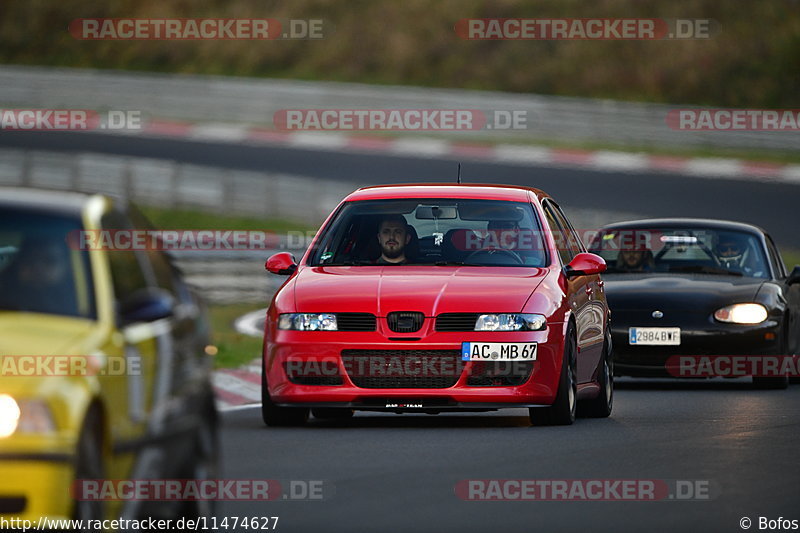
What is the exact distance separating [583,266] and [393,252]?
4.21 feet

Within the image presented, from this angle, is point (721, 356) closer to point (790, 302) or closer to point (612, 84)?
point (790, 302)

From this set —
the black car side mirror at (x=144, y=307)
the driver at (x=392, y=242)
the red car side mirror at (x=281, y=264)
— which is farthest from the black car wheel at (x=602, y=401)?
the black car side mirror at (x=144, y=307)

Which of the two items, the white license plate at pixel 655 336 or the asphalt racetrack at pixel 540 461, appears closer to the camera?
the asphalt racetrack at pixel 540 461

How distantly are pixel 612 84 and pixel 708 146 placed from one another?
35.7 feet

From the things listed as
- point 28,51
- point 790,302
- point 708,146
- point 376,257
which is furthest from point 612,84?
point 376,257

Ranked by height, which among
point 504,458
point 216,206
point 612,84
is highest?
point 612,84

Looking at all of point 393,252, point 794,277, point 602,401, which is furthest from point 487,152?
point 393,252

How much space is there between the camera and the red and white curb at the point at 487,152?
3781 cm

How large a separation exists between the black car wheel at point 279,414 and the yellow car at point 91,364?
4427 millimetres

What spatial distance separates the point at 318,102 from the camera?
4381 cm

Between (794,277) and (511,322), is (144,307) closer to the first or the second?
(511,322)

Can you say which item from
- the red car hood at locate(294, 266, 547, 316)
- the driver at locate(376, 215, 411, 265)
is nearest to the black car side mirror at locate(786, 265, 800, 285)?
the red car hood at locate(294, 266, 547, 316)

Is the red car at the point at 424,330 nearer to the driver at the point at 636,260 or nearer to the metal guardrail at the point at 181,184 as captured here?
the driver at the point at 636,260

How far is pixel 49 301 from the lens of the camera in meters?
6.66
